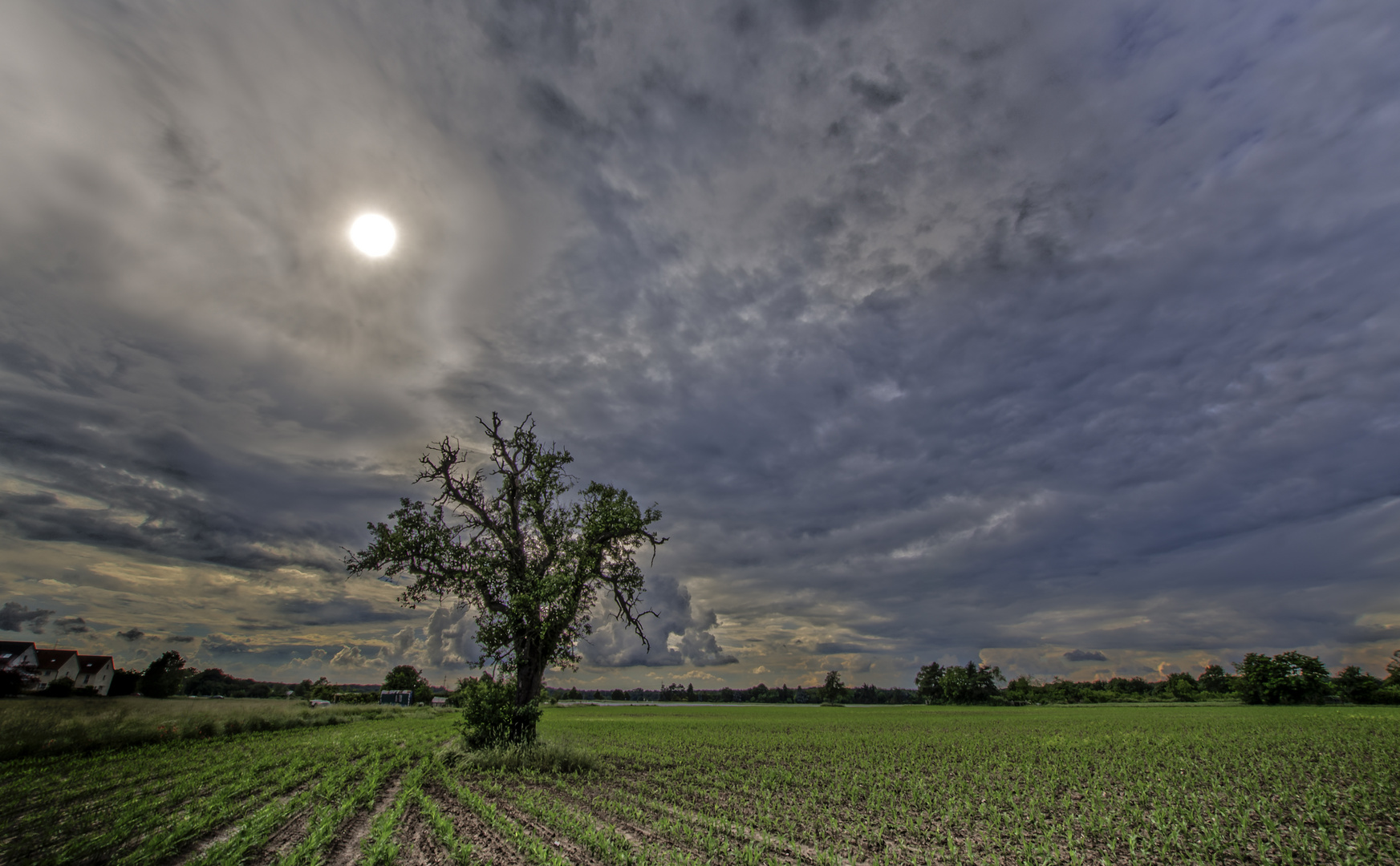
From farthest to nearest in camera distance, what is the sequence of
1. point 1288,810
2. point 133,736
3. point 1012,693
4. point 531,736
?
point 1012,693
point 133,736
point 531,736
point 1288,810

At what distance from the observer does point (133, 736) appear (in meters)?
25.2

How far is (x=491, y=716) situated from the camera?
2266cm

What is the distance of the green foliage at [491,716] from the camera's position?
22.6 meters

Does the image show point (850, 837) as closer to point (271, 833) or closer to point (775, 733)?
point (271, 833)

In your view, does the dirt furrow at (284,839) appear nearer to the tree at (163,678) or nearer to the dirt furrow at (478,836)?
the dirt furrow at (478,836)

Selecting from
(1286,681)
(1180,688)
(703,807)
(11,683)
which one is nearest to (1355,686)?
(1286,681)

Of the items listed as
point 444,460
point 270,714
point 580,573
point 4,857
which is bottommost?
point 270,714

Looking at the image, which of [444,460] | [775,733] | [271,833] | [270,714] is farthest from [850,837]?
[270,714]

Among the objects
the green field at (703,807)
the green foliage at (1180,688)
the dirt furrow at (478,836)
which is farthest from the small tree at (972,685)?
the dirt furrow at (478,836)

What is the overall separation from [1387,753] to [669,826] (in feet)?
128

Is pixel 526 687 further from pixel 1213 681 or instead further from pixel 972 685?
pixel 1213 681

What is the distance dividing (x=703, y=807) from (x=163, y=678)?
415 feet

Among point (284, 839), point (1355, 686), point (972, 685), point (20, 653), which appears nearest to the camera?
point (284, 839)

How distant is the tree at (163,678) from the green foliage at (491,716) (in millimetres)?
106337
